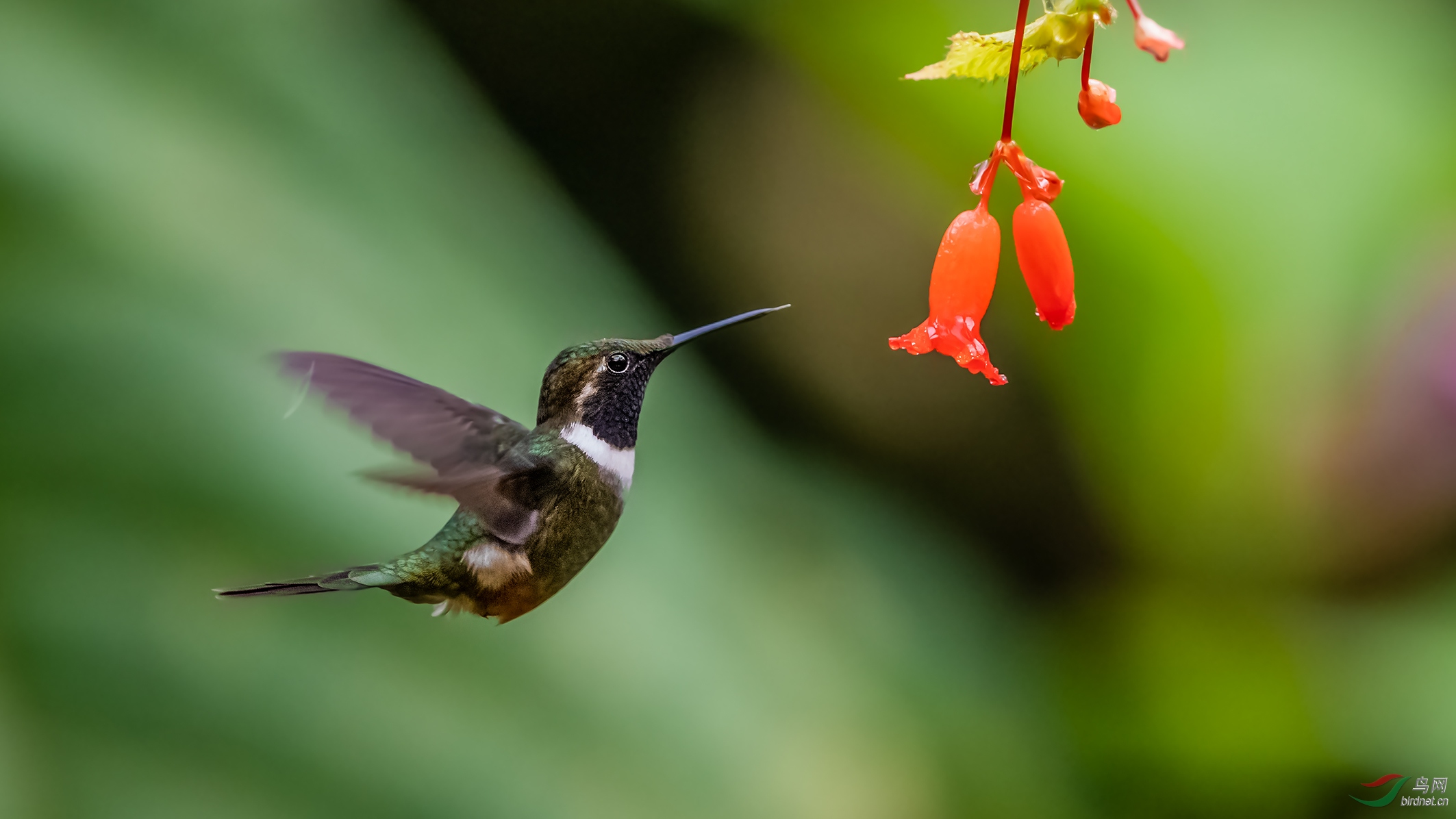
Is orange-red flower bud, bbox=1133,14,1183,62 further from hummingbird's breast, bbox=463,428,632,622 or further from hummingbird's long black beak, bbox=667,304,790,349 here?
hummingbird's breast, bbox=463,428,632,622

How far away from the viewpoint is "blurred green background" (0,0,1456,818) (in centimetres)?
192

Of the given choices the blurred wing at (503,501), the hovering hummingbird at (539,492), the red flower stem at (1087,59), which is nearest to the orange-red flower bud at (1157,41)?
the red flower stem at (1087,59)

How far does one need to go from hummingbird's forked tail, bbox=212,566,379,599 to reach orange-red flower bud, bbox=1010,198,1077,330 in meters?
0.75

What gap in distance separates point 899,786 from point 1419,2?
85.4 inches

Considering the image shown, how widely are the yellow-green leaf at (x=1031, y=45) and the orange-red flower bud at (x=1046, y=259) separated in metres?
0.13

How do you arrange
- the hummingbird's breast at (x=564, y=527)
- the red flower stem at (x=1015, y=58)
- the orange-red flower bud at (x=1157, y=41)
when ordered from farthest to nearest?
the hummingbird's breast at (x=564, y=527) < the red flower stem at (x=1015, y=58) < the orange-red flower bud at (x=1157, y=41)

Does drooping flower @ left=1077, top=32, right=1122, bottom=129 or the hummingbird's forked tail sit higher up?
drooping flower @ left=1077, top=32, right=1122, bottom=129

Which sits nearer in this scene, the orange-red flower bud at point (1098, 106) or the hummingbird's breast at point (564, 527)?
the orange-red flower bud at point (1098, 106)

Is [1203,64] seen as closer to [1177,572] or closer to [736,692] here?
[1177,572]

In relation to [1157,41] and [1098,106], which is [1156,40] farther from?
[1098,106]

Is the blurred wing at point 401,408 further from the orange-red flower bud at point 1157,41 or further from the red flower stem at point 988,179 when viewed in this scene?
the orange-red flower bud at point 1157,41

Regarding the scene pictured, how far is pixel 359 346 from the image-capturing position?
2244mm

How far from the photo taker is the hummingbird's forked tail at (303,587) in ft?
3.42

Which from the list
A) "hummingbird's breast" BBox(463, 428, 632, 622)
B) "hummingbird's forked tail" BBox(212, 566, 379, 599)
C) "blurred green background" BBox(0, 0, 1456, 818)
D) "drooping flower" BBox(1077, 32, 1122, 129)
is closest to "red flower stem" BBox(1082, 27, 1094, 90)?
"drooping flower" BBox(1077, 32, 1122, 129)
